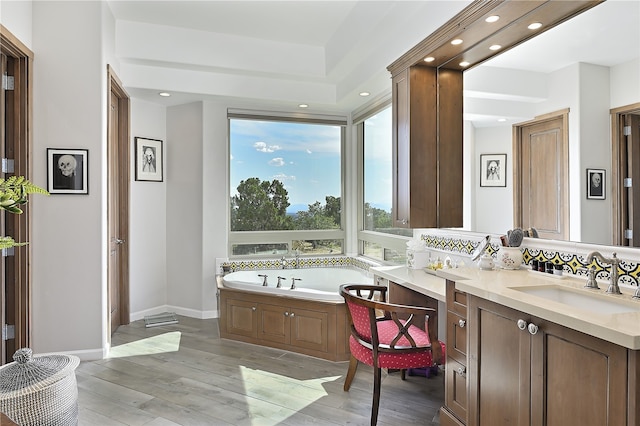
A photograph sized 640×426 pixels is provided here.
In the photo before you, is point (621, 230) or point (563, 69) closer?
point (621, 230)

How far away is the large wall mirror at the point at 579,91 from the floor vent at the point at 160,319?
355cm

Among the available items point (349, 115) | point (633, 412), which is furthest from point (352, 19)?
point (633, 412)

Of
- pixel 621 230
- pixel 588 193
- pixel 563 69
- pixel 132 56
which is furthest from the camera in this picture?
pixel 132 56

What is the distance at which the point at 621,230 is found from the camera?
6.14ft

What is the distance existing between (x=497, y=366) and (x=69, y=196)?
3.37 meters

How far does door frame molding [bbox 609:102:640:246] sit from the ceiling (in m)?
0.93

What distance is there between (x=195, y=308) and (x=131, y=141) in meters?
2.05

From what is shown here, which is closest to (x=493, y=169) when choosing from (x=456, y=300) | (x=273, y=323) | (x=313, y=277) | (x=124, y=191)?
(x=456, y=300)

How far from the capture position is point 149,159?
476cm

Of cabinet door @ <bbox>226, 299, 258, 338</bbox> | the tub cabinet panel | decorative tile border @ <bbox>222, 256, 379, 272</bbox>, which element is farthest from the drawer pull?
decorative tile border @ <bbox>222, 256, 379, 272</bbox>

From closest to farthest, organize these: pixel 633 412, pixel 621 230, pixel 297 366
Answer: pixel 633 412 → pixel 621 230 → pixel 297 366

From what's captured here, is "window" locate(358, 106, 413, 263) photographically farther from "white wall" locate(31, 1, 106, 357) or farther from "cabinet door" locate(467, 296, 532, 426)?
"white wall" locate(31, 1, 106, 357)

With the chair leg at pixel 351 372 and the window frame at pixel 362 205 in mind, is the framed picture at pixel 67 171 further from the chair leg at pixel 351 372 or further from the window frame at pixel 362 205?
the window frame at pixel 362 205

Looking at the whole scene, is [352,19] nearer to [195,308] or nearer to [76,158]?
[76,158]
